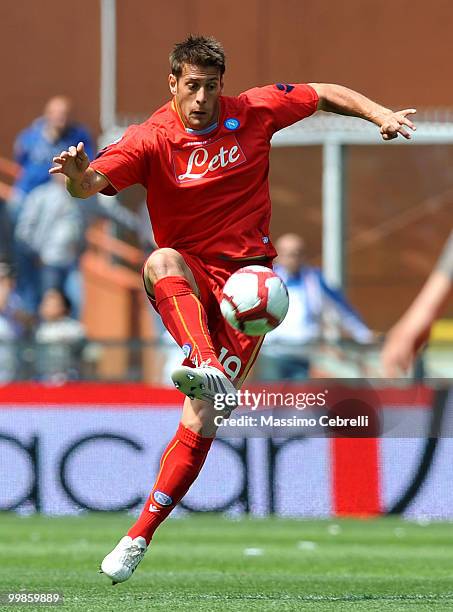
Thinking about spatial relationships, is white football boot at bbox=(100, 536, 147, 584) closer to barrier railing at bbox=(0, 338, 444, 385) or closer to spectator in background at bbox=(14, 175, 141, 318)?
barrier railing at bbox=(0, 338, 444, 385)

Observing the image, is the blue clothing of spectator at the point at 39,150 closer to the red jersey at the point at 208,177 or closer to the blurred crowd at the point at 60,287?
the blurred crowd at the point at 60,287

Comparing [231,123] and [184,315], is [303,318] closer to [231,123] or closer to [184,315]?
[231,123]

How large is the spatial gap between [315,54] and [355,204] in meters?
2.20

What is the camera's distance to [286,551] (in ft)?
32.0

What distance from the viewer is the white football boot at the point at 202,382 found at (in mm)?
6516

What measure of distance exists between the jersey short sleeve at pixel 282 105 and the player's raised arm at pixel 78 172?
1.00 m

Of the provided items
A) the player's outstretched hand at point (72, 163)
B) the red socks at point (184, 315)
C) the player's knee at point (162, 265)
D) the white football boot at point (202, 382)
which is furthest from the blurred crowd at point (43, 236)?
the white football boot at point (202, 382)

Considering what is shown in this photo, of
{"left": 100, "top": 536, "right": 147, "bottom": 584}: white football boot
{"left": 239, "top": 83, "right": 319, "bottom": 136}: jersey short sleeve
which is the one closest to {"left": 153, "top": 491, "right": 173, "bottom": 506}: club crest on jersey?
{"left": 100, "top": 536, "right": 147, "bottom": 584}: white football boot

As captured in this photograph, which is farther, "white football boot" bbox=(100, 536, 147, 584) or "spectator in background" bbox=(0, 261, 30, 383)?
"spectator in background" bbox=(0, 261, 30, 383)

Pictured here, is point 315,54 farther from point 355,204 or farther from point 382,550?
point 382,550

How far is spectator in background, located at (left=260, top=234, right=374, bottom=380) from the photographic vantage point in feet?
38.2

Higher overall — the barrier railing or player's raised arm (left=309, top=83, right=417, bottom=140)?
player's raised arm (left=309, top=83, right=417, bottom=140)

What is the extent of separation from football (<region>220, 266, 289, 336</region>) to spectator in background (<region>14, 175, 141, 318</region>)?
6473 mm

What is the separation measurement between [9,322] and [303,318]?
2680 mm
